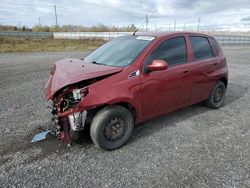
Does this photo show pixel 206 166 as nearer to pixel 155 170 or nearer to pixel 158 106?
pixel 155 170

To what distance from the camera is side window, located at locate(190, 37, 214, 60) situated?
13.3 ft

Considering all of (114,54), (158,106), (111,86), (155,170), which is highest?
(114,54)

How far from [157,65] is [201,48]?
5.63ft

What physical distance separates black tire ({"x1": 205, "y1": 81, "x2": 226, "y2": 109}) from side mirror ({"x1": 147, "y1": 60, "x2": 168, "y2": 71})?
2.09m

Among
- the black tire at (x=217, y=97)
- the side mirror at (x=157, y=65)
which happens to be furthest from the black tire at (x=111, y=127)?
the black tire at (x=217, y=97)

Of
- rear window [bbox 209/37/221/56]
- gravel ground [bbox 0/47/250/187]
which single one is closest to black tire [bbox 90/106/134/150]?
gravel ground [bbox 0/47/250/187]

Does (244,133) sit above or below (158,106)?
below

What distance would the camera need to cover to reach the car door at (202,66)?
4004 millimetres

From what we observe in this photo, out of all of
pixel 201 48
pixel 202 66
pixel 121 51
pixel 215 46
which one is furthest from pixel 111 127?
pixel 215 46

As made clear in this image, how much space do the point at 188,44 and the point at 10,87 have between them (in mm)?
5538

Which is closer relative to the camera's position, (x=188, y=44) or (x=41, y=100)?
(x=188, y=44)

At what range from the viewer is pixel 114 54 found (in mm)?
3588

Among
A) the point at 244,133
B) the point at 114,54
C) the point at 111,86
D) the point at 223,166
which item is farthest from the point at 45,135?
the point at 244,133

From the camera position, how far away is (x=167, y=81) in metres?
3.43
